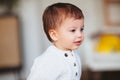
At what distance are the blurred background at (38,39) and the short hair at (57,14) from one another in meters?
1.00

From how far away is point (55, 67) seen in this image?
257 mm

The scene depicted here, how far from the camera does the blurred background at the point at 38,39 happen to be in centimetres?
139

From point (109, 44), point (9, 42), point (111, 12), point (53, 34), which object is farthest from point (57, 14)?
point (111, 12)

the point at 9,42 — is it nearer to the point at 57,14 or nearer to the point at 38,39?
the point at 38,39

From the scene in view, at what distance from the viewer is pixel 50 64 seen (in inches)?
10.1

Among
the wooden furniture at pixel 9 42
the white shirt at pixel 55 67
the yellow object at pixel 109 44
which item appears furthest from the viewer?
the wooden furniture at pixel 9 42

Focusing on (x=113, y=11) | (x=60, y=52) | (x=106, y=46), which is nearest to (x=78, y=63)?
(x=60, y=52)

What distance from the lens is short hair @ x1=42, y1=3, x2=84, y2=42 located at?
10.3 inches

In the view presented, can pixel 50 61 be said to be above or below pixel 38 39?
above

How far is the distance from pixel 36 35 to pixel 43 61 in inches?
57.7

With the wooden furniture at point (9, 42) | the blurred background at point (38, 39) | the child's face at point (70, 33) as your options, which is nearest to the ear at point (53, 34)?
the child's face at point (70, 33)

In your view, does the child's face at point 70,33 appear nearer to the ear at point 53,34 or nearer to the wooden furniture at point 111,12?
the ear at point 53,34

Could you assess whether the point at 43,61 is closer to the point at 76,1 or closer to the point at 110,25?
the point at 76,1

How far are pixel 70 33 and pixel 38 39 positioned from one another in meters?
1.39
